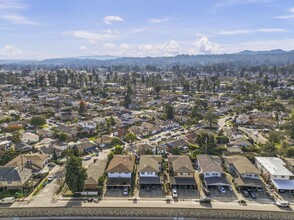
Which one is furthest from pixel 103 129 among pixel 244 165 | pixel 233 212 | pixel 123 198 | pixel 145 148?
pixel 233 212

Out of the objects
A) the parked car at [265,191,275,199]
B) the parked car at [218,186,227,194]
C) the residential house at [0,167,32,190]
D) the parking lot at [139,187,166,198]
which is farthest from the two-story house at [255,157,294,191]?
the residential house at [0,167,32,190]

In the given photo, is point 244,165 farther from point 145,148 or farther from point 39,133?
point 39,133

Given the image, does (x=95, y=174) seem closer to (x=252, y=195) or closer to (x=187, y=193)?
(x=187, y=193)

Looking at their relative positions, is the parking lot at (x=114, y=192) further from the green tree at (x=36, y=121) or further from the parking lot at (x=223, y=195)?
the green tree at (x=36, y=121)

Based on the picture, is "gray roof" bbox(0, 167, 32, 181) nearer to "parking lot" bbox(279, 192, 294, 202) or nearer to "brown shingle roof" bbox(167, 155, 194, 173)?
"brown shingle roof" bbox(167, 155, 194, 173)

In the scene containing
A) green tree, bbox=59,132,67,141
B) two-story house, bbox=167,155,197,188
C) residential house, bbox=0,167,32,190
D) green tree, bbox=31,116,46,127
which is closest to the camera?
residential house, bbox=0,167,32,190

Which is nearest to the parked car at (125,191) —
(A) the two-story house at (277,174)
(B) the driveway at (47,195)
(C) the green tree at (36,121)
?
(B) the driveway at (47,195)
